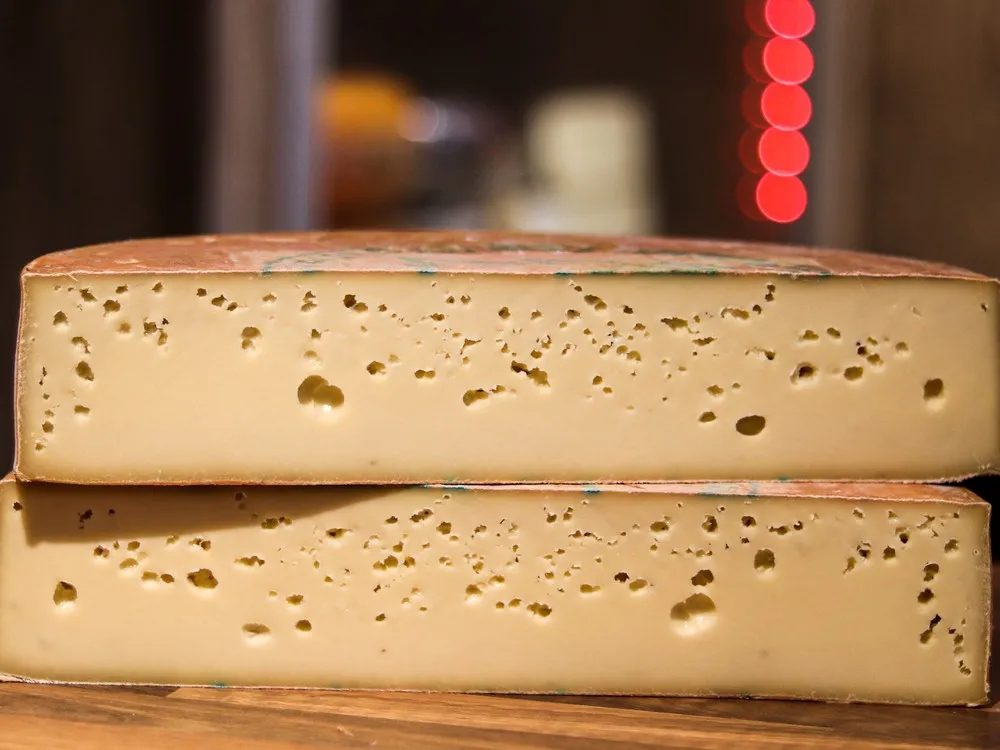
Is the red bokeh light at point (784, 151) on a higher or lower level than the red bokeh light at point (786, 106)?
lower

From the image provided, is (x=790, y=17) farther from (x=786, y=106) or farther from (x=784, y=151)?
(x=784, y=151)

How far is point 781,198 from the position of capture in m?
3.20

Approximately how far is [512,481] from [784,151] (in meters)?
2.34

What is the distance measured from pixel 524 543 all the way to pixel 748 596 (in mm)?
221

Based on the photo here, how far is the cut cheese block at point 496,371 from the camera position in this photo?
1061 millimetres

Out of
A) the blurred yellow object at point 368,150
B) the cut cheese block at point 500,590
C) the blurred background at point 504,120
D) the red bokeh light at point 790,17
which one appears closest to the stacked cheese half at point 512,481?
the cut cheese block at point 500,590

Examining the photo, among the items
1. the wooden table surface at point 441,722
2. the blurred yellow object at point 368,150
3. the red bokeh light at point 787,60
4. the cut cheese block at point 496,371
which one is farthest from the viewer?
the blurred yellow object at point 368,150

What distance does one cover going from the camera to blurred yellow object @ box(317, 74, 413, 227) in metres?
3.29

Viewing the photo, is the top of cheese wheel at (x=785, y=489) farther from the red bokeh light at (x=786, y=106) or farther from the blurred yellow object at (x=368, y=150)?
the blurred yellow object at (x=368, y=150)

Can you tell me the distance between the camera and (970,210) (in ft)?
7.51

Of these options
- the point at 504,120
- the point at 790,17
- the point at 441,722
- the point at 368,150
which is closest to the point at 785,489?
the point at 441,722

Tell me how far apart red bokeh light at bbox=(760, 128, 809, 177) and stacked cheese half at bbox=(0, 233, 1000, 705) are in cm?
195

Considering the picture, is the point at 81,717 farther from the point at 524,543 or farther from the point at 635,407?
the point at 635,407

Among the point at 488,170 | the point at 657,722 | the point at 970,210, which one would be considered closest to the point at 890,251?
the point at 970,210
